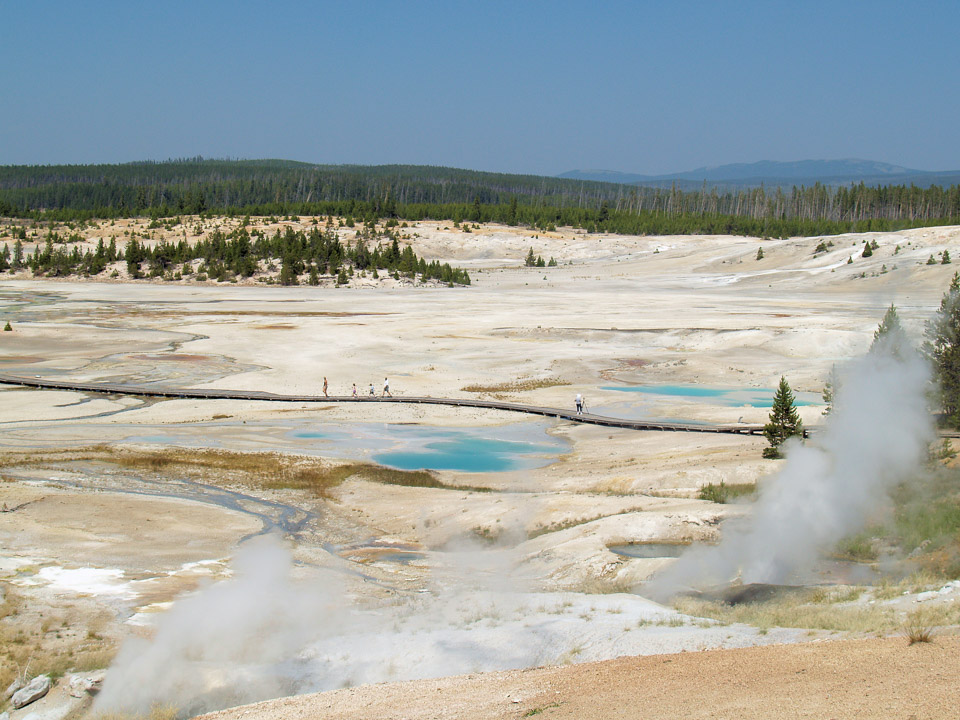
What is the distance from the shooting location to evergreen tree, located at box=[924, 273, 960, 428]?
23781mm

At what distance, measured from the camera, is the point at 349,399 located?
124ft

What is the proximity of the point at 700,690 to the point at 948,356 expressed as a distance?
17.6 metres

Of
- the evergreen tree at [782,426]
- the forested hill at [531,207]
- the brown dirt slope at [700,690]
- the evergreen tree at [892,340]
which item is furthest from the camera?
the forested hill at [531,207]

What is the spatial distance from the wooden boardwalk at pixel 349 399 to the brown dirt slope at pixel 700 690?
2079 cm

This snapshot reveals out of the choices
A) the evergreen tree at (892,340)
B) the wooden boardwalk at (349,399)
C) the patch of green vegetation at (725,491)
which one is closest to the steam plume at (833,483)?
the evergreen tree at (892,340)

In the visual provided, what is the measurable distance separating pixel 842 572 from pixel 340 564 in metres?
9.35

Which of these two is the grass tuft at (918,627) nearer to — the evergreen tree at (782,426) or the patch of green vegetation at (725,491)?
the patch of green vegetation at (725,491)

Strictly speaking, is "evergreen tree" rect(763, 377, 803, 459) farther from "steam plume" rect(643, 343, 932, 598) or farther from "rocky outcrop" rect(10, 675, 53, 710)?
"rocky outcrop" rect(10, 675, 53, 710)

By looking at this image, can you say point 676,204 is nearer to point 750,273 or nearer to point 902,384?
point 750,273

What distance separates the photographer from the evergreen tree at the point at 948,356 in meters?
23.8

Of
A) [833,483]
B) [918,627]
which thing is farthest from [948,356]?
[918,627]

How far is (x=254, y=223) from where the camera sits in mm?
123688

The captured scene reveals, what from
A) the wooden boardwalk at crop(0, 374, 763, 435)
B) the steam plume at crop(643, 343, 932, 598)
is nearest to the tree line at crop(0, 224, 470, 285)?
the wooden boardwalk at crop(0, 374, 763, 435)

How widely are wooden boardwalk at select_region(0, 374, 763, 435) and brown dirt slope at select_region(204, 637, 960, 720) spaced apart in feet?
68.2
